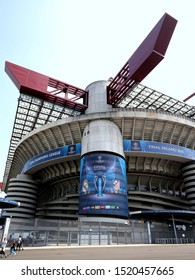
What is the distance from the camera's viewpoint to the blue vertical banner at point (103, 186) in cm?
3353

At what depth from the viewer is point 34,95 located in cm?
4559

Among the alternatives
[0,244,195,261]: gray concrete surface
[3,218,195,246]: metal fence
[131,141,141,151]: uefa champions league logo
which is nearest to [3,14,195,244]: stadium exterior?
[131,141,141,151]: uefa champions league logo

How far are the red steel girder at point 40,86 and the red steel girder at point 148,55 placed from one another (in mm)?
11668

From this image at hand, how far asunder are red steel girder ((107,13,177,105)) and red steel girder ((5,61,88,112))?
38.3 ft

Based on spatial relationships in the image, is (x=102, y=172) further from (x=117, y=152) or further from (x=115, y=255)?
(x=115, y=255)

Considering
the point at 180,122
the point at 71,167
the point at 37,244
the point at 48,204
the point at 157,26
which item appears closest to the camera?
the point at 37,244

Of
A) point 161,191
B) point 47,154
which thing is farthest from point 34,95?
point 161,191

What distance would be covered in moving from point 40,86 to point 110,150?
22392mm

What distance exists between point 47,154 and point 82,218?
18.3 m

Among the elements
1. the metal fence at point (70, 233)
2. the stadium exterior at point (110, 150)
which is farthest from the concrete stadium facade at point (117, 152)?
the metal fence at point (70, 233)

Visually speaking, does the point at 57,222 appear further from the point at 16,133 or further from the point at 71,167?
the point at 16,133

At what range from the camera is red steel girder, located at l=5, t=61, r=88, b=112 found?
4441 centimetres

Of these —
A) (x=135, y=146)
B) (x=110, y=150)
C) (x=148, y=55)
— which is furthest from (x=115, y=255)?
(x=148, y=55)

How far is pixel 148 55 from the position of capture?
36.3m
